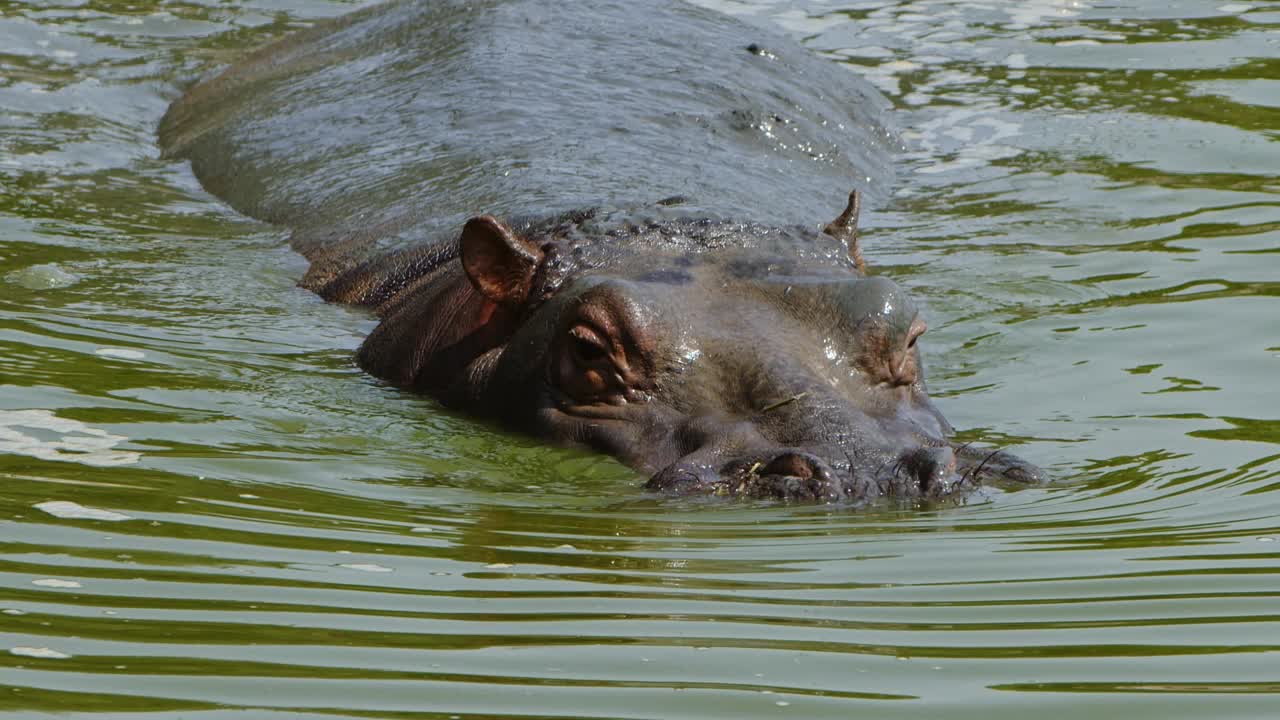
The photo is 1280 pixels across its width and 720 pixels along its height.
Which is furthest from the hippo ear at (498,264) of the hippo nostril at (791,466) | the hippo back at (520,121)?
the hippo nostril at (791,466)

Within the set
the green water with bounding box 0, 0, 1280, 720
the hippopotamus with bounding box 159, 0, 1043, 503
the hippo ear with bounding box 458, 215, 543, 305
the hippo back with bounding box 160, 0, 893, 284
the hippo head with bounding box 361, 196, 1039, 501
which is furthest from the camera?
the hippo back with bounding box 160, 0, 893, 284

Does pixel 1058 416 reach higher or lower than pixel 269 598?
lower

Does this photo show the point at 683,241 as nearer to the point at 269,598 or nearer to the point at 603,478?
the point at 603,478

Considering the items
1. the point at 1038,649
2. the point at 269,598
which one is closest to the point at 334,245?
the point at 269,598

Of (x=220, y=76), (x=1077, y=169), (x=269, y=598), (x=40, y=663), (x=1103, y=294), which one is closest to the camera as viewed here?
(x=40, y=663)

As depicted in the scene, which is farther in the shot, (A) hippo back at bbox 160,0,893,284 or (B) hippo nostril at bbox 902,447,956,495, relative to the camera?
(A) hippo back at bbox 160,0,893,284

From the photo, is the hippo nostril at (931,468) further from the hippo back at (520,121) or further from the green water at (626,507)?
the hippo back at (520,121)

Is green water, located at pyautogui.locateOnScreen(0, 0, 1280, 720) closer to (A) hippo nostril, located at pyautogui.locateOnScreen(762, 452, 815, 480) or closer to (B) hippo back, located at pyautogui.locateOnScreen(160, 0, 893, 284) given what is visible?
(A) hippo nostril, located at pyautogui.locateOnScreen(762, 452, 815, 480)

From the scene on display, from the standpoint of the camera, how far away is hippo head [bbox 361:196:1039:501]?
16.7 ft

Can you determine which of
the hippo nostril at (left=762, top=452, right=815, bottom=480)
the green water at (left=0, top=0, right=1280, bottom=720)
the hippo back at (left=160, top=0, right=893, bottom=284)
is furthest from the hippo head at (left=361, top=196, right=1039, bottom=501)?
the hippo back at (left=160, top=0, right=893, bottom=284)

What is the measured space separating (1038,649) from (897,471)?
1.65 metres

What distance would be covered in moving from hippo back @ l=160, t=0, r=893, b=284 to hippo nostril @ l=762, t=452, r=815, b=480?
8.91 feet

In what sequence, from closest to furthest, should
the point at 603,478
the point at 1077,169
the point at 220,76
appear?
1. the point at 603,478
2. the point at 1077,169
3. the point at 220,76

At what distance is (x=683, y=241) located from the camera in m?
6.39
